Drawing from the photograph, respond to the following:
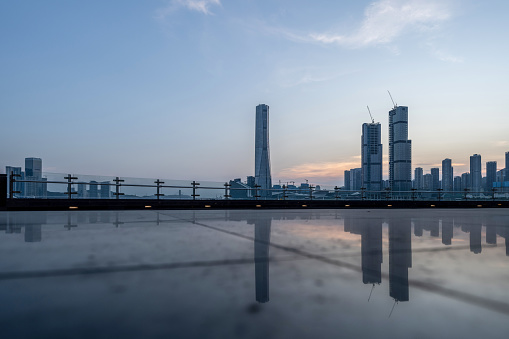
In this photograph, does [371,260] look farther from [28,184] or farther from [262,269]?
[28,184]

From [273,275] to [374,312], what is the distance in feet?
3.40

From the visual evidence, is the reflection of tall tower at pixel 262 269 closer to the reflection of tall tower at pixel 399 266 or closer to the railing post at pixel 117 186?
the reflection of tall tower at pixel 399 266

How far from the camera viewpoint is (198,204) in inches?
671

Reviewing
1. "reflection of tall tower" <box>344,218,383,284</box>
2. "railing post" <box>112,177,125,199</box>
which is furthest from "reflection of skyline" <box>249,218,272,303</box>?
"railing post" <box>112,177,125,199</box>

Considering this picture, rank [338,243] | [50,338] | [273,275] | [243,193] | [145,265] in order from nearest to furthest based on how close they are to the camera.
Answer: [50,338], [273,275], [145,265], [338,243], [243,193]

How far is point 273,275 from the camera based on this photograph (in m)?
2.80

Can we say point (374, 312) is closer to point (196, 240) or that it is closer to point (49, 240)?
point (196, 240)

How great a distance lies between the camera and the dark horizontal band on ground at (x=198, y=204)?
1430cm

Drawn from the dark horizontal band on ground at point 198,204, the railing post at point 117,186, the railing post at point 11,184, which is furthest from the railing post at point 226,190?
the railing post at point 11,184

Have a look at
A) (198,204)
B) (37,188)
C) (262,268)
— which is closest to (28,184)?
(37,188)

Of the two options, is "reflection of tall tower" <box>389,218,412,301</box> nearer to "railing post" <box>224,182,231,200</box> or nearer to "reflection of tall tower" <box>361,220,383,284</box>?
"reflection of tall tower" <box>361,220,383,284</box>

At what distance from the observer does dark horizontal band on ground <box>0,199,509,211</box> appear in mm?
14297

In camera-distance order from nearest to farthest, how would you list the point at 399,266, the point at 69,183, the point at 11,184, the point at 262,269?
the point at 262,269
the point at 399,266
the point at 11,184
the point at 69,183

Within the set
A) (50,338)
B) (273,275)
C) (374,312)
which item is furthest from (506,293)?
Answer: (50,338)
